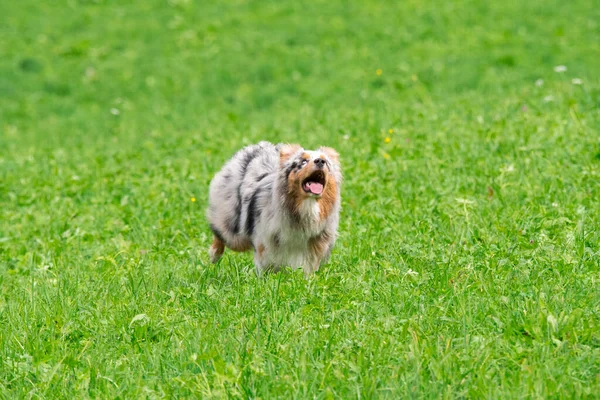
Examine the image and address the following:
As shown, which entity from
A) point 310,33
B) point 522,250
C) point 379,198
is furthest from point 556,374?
point 310,33

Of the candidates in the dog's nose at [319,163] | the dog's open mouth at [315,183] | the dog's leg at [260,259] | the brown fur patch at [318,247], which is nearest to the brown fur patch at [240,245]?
the dog's leg at [260,259]

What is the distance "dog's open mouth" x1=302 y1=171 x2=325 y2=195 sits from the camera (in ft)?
19.2

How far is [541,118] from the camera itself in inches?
396

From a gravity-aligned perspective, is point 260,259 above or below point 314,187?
below

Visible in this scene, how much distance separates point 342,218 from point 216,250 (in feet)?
4.24

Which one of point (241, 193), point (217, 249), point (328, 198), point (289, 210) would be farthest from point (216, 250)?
point (328, 198)

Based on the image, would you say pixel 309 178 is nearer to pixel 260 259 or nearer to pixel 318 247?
pixel 318 247

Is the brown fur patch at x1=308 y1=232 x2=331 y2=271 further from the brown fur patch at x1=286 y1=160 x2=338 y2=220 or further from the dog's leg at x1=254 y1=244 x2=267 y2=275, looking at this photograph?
the dog's leg at x1=254 y1=244 x2=267 y2=275

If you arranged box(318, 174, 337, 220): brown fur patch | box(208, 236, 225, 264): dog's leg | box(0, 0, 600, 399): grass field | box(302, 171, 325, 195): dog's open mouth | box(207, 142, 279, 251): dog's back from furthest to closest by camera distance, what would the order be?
box(208, 236, 225, 264): dog's leg < box(207, 142, 279, 251): dog's back < box(318, 174, 337, 220): brown fur patch < box(302, 171, 325, 195): dog's open mouth < box(0, 0, 600, 399): grass field

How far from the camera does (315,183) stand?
591 cm

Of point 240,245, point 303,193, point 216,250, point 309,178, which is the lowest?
point 216,250

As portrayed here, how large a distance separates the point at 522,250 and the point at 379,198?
2.41 meters

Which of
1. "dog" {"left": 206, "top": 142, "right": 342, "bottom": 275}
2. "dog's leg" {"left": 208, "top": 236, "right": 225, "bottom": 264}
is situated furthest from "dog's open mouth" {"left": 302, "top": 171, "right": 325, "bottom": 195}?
"dog's leg" {"left": 208, "top": 236, "right": 225, "bottom": 264}

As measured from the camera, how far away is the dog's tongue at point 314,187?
19.2 ft
